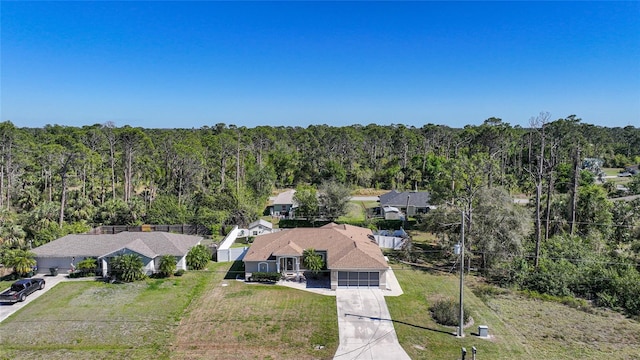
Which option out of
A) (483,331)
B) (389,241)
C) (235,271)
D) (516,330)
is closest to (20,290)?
(235,271)

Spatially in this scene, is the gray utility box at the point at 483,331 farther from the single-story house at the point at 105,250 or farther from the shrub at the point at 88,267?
the shrub at the point at 88,267

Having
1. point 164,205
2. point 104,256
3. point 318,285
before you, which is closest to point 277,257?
point 318,285

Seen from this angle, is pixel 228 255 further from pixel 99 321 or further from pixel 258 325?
pixel 258 325

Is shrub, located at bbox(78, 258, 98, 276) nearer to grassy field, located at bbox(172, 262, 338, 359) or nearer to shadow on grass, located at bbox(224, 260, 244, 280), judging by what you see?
grassy field, located at bbox(172, 262, 338, 359)

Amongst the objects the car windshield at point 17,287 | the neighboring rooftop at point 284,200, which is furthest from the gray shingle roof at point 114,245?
the neighboring rooftop at point 284,200

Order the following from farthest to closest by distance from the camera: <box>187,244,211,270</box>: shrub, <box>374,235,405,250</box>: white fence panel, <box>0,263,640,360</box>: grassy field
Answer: <box>374,235,405,250</box>: white fence panel → <box>187,244,211,270</box>: shrub → <box>0,263,640,360</box>: grassy field

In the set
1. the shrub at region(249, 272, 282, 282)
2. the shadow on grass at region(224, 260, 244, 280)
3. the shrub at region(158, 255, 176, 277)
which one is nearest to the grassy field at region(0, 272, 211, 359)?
the shrub at region(158, 255, 176, 277)

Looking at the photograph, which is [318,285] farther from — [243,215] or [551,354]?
[243,215]
